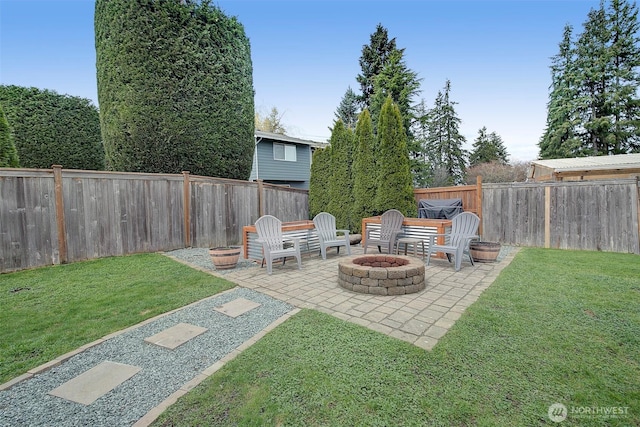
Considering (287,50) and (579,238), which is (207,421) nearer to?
(579,238)

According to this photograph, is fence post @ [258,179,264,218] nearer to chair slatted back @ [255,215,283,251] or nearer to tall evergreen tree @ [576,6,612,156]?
chair slatted back @ [255,215,283,251]

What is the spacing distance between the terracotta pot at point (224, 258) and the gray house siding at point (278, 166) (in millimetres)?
11027

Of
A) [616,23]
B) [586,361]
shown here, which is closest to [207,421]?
[586,361]

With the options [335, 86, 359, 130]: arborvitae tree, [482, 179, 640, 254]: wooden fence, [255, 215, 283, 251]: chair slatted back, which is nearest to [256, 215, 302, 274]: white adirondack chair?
[255, 215, 283, 251]: chair slatted back

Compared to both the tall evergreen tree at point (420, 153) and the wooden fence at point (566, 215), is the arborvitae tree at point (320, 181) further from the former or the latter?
the tall evergreen tree at point (420, 153)

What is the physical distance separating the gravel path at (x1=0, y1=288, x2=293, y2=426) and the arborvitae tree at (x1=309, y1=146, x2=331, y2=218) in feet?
21.9

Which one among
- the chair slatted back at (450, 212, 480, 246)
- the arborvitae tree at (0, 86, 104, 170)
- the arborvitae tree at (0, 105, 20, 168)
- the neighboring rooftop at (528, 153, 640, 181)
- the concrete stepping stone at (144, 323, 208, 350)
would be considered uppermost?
the arborvitae tree at (0, 86, 104, 170)

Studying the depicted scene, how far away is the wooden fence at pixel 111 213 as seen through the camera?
16.0 ft

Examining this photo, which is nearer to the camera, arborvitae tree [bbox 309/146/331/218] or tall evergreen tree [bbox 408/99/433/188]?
arborvitae tree [bbox 309/146/331/218]

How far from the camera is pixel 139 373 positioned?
7.36 ft

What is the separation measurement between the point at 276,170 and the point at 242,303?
13.8 metres

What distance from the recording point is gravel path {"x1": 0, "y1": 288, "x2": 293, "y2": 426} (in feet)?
5.90

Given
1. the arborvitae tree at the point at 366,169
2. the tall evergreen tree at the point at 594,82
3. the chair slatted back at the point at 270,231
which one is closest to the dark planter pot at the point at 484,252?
the arborvitae tree at the point at 366,169

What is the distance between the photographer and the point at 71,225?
5410mm
